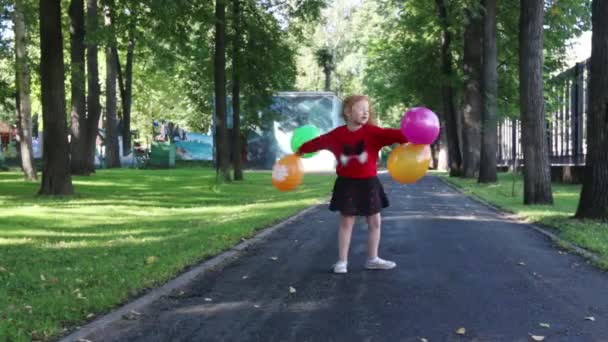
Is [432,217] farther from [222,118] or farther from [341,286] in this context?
[222,118]

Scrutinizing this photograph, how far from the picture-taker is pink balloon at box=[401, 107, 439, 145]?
683 centimetres

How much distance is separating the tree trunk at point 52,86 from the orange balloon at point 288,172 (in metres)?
11.1

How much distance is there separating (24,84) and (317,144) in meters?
21.4

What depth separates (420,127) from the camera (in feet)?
22.4

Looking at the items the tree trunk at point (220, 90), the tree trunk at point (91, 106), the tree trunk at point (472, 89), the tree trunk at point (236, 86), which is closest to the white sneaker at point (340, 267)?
the tree trunk at point (220, 90)

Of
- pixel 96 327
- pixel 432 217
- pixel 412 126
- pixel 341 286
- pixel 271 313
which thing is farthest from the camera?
pixel 432 217

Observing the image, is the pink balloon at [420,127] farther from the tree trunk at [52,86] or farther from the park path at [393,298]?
the tree trunk at [52,86]

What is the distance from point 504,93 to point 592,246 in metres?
25.4

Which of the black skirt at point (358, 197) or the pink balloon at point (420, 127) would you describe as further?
the black skirt at point (358, 197)

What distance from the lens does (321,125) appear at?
53312mm

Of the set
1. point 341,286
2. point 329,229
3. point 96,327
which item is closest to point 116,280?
point 96,327

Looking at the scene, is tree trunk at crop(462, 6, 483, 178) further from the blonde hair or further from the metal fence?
the blonde hair

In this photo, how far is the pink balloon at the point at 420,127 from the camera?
6.83 m

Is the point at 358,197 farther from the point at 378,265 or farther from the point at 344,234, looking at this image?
the point at 378,265
